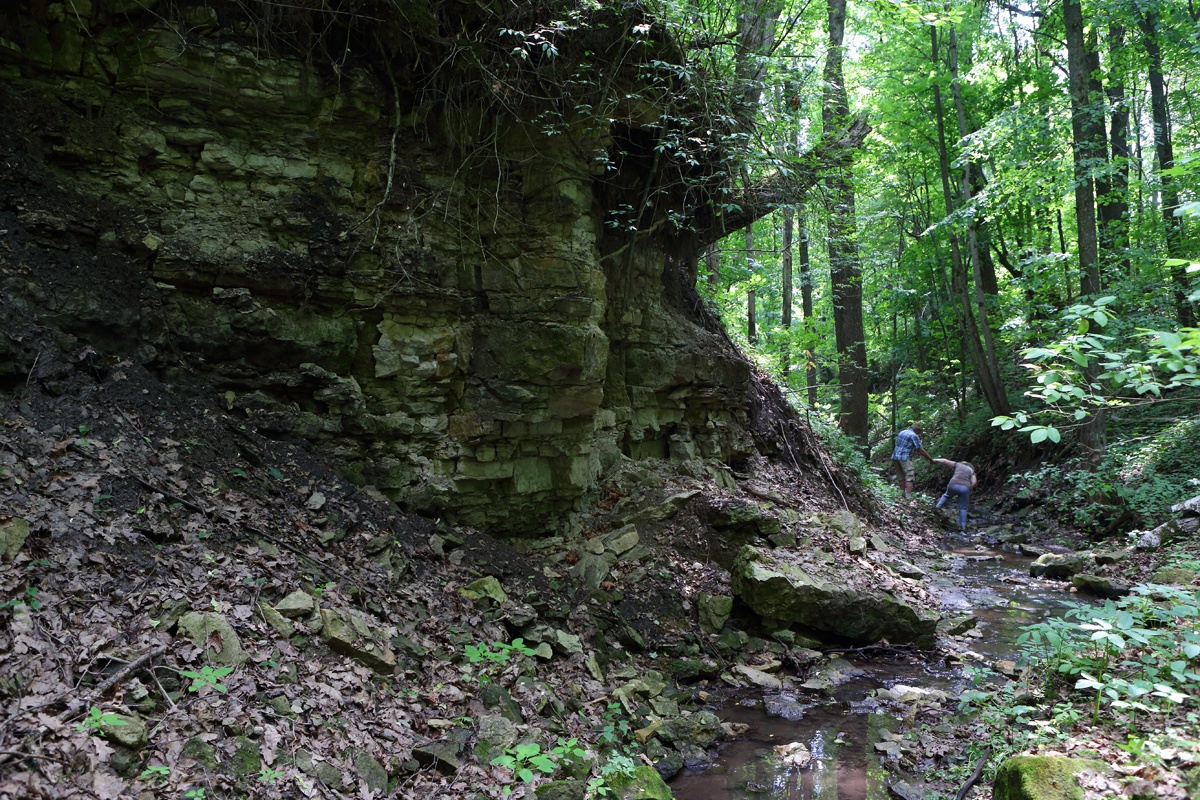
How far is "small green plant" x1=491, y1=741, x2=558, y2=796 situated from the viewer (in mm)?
3689

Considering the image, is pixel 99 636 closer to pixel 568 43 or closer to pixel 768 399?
pixel 568 43

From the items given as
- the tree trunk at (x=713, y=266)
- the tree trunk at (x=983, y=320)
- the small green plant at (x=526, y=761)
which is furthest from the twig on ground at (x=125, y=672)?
the tree trunk at (x=983, y=320)

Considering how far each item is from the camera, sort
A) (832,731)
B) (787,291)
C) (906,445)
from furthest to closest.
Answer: (787,291), (906,445), (832,731)

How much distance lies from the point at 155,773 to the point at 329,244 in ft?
14.6

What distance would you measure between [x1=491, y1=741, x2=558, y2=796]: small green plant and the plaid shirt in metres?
12.3

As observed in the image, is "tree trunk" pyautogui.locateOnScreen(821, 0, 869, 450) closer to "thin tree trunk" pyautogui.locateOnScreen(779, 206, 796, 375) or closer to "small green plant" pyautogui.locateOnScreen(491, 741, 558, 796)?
"thin tree trunk" pyautogui.locateOnScreen(779, 206, 796, 375)

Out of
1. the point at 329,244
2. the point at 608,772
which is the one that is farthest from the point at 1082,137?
the point at 608,772

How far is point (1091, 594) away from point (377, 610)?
28.3 ft

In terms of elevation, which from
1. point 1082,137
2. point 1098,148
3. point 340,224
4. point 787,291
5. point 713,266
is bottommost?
point 340,224

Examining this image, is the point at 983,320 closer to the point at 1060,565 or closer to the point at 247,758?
the point at 1060,565

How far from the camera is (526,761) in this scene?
3969 millimetres

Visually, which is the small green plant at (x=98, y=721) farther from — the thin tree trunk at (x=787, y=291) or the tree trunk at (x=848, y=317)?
the thin tree trunk at (x=787, y=291)

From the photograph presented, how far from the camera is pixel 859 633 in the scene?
6.94 meters

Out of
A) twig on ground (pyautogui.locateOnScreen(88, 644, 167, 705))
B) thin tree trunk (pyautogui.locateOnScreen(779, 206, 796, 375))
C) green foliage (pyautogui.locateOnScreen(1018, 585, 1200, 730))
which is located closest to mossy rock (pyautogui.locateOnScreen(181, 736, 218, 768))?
twig on ground (pyautogui.locateOnScreen(88, 644, 167, 705))
